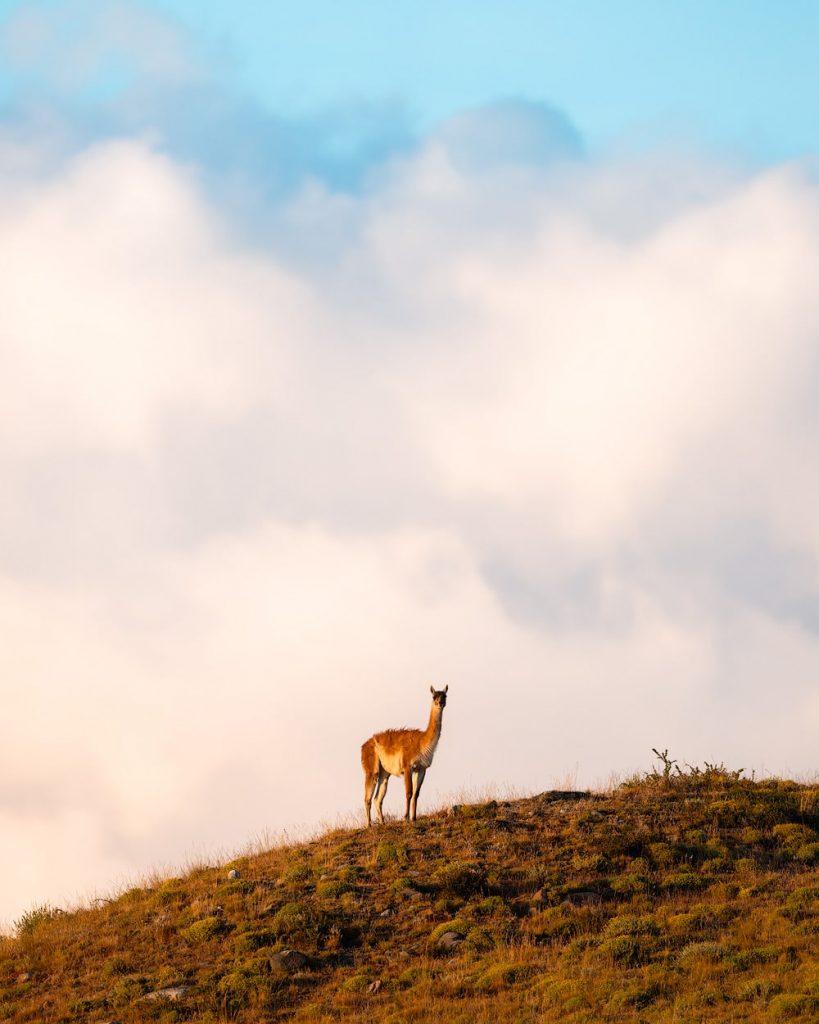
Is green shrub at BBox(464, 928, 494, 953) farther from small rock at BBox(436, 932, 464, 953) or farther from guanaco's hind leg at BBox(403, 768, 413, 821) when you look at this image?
guanaco's hind leg at BBox(403, 768, 413, 821)

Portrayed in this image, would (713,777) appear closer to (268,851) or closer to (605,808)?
(605,808)

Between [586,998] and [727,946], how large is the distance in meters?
3.73

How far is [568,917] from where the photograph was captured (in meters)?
28.2

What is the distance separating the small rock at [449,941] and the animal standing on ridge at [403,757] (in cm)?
691

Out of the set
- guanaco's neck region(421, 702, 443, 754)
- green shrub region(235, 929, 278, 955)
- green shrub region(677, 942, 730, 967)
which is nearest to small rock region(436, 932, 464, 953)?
green shrub region(235, 929, 278, 955)

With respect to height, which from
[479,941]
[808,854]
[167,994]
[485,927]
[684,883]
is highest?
[808,854]

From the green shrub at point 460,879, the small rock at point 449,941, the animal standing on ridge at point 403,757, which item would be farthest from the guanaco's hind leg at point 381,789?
the small rock at point 449,941

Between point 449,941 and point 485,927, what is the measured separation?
97 cm

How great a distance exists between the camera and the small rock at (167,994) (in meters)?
26.5

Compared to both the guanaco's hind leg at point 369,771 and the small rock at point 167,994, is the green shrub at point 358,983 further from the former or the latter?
the guanaco's hind leg at point 369,771

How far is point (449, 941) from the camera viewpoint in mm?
27469

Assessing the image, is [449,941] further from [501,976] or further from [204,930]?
[204,930]

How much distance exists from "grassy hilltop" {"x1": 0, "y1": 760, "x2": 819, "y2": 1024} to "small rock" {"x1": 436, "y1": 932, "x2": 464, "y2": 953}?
0.05 metres

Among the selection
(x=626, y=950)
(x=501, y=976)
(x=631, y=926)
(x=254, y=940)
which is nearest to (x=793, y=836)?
(x=631, y=926)
